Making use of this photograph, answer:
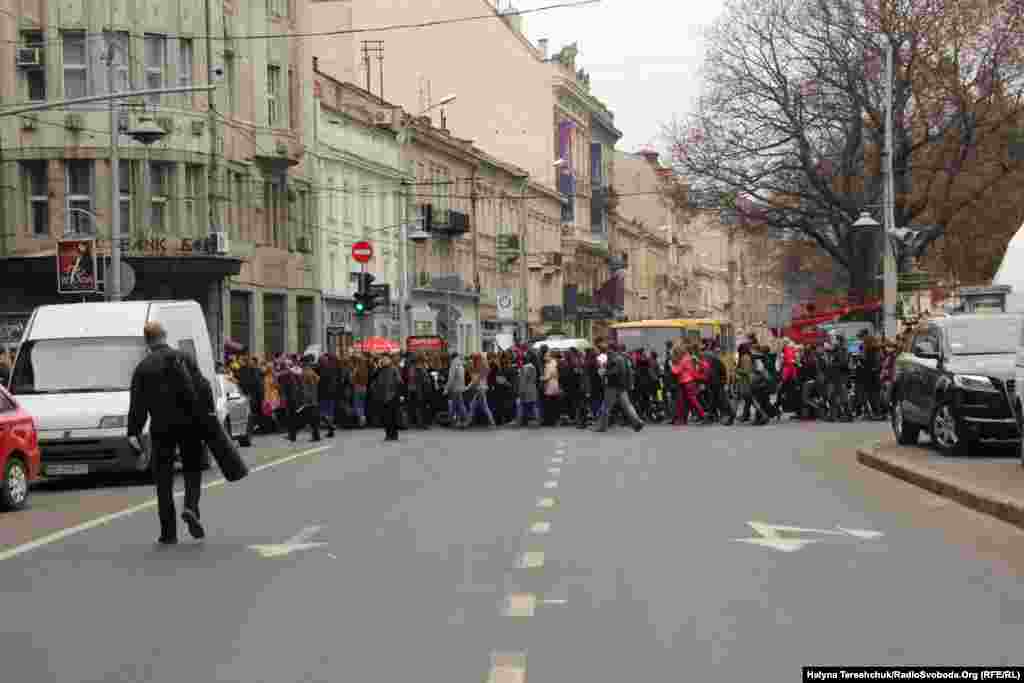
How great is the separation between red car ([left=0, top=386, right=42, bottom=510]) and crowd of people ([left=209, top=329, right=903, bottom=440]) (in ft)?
54.6

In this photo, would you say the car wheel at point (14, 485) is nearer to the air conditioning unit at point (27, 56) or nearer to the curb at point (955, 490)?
the curb at point (955, 490)

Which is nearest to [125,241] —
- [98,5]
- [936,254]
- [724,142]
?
[98,5]

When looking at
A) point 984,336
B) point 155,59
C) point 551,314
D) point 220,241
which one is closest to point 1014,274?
point 984,336

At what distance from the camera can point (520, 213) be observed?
87750 mm

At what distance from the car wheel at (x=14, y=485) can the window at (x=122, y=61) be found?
28.0 metres

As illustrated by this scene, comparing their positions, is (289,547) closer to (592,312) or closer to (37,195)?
(37,195)

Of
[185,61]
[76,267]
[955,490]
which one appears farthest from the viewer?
[185,61]

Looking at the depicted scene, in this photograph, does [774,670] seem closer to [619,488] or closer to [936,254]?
[619,488]

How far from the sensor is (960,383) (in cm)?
2144

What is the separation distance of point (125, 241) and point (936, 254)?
105 feet

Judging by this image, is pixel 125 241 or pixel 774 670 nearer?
pixel 774 670

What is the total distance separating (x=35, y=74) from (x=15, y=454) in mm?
28434

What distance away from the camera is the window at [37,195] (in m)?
43.9

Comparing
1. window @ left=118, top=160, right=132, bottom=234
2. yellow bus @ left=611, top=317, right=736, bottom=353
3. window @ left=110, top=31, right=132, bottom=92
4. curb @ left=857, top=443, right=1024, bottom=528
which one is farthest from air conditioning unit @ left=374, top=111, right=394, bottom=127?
curb @ left=857, top=443, right=1024, bottom=528
